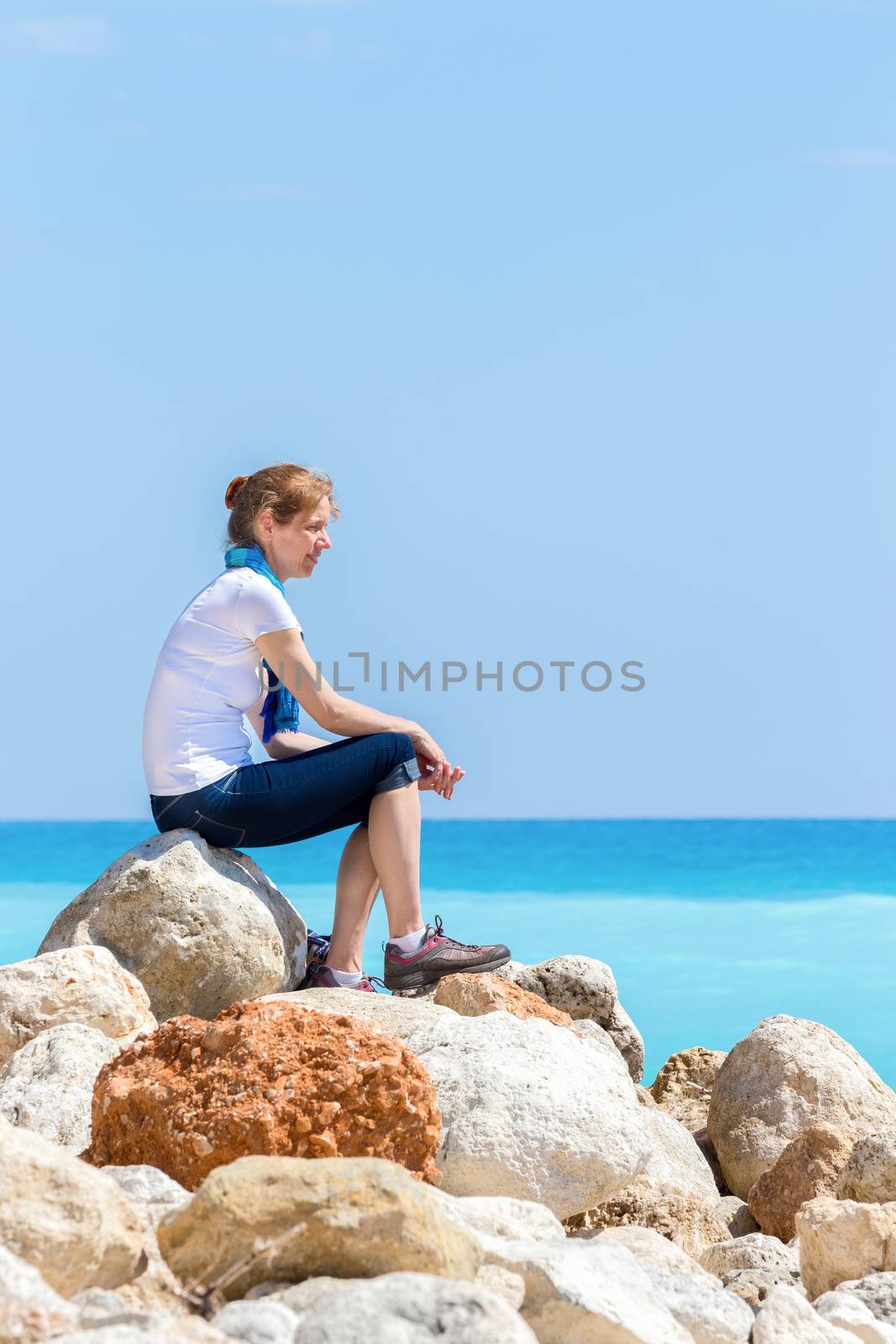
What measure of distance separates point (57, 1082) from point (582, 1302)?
1.70m

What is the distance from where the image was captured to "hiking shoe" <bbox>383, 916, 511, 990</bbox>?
5090 mm

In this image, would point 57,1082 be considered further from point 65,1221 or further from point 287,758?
point 287,758

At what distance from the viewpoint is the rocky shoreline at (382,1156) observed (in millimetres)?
2213

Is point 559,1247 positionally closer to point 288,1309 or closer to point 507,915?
point 288,1309

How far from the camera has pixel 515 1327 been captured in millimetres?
1983

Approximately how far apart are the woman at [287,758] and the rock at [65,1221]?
8.37 feet

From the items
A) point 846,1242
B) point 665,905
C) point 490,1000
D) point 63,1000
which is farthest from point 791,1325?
point 665,905

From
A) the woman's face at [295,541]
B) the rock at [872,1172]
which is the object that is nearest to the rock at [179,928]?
the woman's face at [295,541]

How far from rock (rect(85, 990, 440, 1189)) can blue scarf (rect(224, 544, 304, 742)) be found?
1.99m

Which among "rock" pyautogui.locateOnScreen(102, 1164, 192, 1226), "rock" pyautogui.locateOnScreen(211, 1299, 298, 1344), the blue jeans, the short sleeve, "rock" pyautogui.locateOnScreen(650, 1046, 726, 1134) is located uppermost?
the short sleeve

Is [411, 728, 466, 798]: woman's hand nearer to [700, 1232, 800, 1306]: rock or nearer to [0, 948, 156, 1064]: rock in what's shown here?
[0, 948, 156, 1064]: rock

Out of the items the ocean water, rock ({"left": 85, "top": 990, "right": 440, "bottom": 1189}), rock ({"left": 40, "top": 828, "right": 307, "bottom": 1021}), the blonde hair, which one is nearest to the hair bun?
the blonde hair

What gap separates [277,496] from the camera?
5113 mm

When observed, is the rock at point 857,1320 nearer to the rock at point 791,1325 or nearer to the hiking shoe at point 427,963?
the rock at point 791,1325
